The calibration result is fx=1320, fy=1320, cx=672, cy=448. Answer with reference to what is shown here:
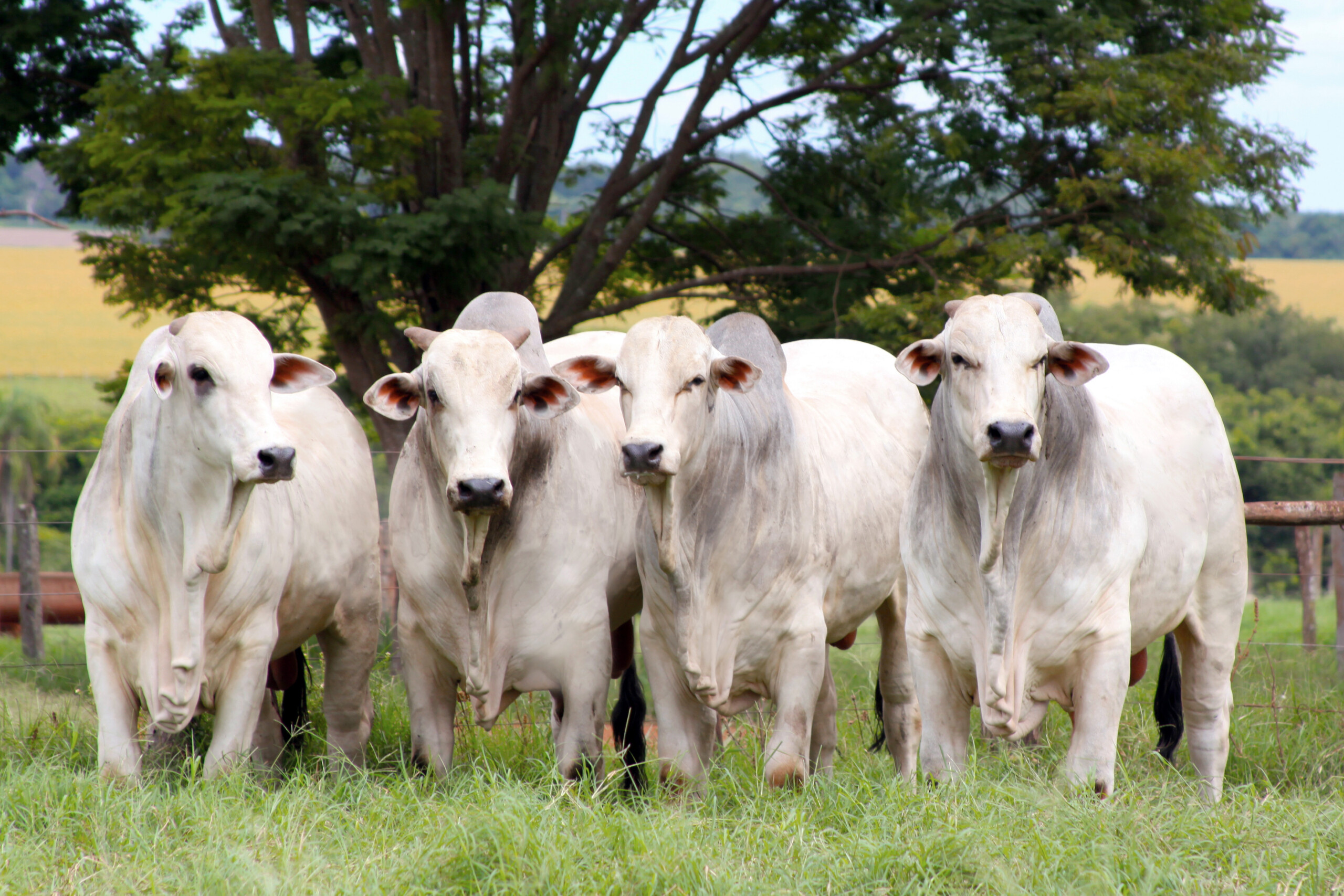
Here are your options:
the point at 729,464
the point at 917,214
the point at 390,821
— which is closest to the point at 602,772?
the point at 390,821

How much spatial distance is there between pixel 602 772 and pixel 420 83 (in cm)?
679

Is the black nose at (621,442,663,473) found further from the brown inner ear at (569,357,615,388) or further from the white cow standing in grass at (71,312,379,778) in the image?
the white cow standing in grass at (71,312,379,778)

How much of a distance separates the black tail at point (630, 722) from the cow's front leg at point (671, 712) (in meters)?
0.58

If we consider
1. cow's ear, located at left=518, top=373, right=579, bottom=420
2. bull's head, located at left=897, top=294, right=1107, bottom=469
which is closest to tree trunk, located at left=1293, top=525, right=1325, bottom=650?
bull's head, located at left=897, top=294, right=1107, bottom=469

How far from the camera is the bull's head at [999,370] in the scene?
3775 mm

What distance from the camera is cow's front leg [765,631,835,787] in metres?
4.48

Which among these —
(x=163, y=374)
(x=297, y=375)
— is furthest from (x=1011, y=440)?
(x=163, y=374)

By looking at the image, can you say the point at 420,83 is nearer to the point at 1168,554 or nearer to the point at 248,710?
the point at 248,710

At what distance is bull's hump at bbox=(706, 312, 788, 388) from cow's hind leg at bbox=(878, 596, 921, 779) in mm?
1264

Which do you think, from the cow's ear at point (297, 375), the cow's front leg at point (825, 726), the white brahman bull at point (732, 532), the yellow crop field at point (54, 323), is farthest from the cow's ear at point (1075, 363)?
the yellow crop field at point (54, 323)

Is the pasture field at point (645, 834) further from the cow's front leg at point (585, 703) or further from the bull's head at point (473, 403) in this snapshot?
the bull's head at point (473, 403)

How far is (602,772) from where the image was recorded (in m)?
4.66

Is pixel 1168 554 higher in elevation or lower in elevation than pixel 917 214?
lower

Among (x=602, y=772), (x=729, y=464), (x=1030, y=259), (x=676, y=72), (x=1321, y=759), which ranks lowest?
(x=1321, y=759)
